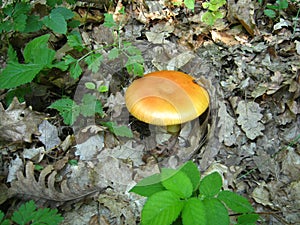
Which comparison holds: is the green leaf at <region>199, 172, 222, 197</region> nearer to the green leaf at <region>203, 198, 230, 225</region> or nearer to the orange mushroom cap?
the green leaf at <region>203, 198, 230, 225</region>

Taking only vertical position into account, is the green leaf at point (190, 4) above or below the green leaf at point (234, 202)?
above

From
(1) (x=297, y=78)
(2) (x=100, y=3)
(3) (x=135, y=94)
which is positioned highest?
(2) (x=100, y=3)

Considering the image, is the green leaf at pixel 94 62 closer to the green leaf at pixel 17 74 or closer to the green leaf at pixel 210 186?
the green leaf at pixel 17 74

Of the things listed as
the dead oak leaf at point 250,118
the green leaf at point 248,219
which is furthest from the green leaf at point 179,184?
the dead oak leaf at point 250,118

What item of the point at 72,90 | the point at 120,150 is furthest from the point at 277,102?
the point at 72,90

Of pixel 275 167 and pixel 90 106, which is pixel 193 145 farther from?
pixel 90 106
